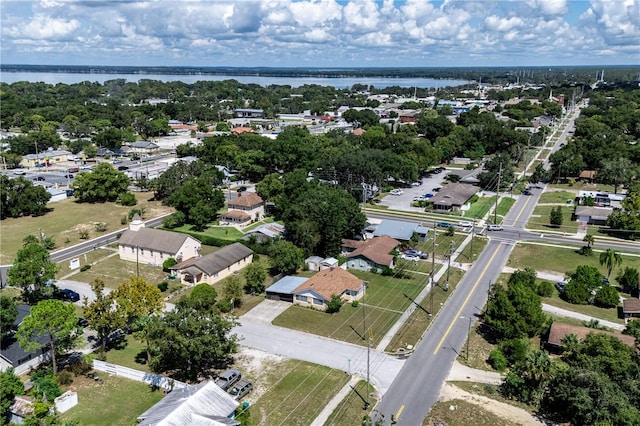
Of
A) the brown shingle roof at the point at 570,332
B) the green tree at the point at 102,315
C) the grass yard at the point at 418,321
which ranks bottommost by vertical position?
the grass yard at the point at 418,321

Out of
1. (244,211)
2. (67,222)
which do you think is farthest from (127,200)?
(244,211)

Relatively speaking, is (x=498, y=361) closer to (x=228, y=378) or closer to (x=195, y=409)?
(x=228, y=378)

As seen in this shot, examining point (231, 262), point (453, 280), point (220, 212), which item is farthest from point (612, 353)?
point (220, 212)

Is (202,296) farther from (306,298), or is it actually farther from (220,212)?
(220,212)

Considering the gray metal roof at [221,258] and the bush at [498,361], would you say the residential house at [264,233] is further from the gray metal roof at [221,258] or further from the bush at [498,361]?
the bush at [498,361]

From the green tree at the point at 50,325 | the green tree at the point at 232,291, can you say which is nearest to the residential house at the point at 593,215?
the green tree at the point at 232,291

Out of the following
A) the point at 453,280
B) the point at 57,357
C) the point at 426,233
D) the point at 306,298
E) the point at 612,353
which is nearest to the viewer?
the point at 612,353

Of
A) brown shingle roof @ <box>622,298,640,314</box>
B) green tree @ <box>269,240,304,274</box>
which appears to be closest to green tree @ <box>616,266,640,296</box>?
brown shingle roof @ <box>622,298,640,314</box>
